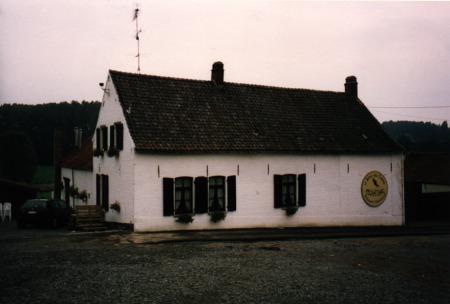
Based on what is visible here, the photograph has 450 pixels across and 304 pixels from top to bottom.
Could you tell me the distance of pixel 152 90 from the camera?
2141 centimetres

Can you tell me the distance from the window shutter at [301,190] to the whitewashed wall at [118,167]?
8.16 m

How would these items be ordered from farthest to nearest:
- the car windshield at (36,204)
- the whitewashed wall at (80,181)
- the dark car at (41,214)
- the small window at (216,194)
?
1. the whitewashed wall at (80,181)
2. the car windshield at (36,204)
3. the dark car at (41,214)
4. the small window at (216,194)

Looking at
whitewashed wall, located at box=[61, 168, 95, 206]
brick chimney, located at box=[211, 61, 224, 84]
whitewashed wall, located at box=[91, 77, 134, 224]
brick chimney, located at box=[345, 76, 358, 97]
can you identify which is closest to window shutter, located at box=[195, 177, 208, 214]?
whitewashed wall, located at box=[91, 77, 134, 224]

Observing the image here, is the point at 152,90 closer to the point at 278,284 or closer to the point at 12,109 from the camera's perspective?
the point at 278,284

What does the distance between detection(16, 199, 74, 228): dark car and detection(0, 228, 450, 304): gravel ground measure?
→ 17.4ft

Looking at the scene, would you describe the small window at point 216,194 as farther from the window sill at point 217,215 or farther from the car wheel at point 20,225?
the car wheel at point 20,225

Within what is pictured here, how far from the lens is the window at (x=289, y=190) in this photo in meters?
21.6

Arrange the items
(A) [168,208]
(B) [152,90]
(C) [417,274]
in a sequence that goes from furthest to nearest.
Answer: (B) [152,90] → (A) [168,208] → (C) [417,274]

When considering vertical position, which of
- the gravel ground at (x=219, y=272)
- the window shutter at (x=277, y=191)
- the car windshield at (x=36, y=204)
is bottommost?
the gravel ground at (x=219, y=272)

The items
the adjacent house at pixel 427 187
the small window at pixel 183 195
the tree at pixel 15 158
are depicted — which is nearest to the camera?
the small window at pixel 183 195

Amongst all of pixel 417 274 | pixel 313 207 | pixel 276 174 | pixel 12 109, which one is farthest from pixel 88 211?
pixel 12 109

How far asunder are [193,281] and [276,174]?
1187 cm

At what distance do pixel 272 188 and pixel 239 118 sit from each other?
3.79 m

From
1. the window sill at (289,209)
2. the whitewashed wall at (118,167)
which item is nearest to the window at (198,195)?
the whitewashed wall at (118,167)
